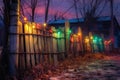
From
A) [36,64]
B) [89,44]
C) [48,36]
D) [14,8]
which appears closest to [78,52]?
[89,44]

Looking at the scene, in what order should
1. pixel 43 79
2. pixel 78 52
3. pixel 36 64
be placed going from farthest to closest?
pixel 78 52 < pixel 36 64 < pixel 43 79

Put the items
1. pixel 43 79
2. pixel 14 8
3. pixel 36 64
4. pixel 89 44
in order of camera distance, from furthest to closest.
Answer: pixel 89 44
pixel 36 64
pixel 14 8
pixel 43 79

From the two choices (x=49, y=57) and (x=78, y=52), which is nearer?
(x=49, y=57)

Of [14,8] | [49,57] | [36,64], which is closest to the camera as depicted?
[14,8]

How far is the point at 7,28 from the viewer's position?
1054 centimetres

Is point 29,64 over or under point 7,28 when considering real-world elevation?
under

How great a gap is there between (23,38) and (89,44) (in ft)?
51.6

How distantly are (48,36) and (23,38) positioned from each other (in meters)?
2.88

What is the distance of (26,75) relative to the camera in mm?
10156

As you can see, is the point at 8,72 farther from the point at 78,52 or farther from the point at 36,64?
the point at 78,52

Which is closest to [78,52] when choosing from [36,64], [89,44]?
[89,44]

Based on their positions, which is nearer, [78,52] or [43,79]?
[43,79]

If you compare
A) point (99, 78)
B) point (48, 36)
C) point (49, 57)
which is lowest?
point (99, 78)

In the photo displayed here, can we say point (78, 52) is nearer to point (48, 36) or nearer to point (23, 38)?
point (48, 36)
